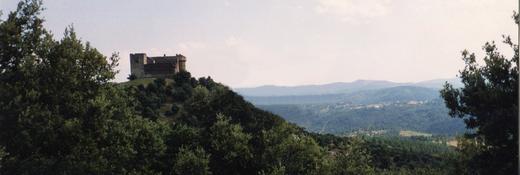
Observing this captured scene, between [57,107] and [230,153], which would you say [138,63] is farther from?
[57,107]

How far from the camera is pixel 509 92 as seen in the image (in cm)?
2600

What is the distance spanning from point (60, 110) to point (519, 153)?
2290cm

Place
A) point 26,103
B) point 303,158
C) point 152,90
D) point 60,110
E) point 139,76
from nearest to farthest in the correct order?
point 26,103, point 60,110, point 303,158, point 152,90, point 139,76

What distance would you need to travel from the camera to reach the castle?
125 meters

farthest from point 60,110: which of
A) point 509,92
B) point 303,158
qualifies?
point 509,92

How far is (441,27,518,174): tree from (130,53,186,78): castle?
4005 inches

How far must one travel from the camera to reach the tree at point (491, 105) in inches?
992

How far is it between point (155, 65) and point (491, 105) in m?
106

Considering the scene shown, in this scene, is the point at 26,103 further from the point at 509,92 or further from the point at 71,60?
the point at 509,92

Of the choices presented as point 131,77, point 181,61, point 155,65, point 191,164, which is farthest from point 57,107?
point 181,61

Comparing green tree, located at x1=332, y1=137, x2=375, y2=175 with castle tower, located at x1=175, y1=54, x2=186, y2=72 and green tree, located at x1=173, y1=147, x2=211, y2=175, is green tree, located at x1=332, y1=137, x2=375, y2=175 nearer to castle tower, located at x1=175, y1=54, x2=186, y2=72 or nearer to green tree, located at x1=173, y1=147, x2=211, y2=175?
green tree, located at x1=173, y1=147, x2=211, y2=175

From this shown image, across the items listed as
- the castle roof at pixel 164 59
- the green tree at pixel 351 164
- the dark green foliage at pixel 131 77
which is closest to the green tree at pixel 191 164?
the green tree at pixel 351 164

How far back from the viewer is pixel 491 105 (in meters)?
26.0

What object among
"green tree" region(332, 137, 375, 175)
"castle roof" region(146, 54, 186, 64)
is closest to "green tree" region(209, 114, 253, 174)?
"green tree" region(332, 137, 375, 175)
